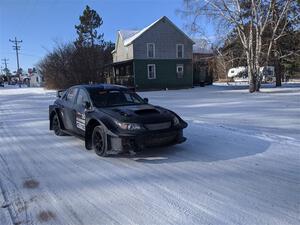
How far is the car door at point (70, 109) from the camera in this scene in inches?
325

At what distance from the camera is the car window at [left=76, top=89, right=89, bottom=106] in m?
7.75

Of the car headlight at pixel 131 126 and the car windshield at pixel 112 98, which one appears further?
the car windshield at pixel 112 98

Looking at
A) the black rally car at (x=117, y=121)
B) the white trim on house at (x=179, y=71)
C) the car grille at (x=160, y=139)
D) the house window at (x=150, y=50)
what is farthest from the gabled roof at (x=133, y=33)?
the car grille at (x=160, y=139)

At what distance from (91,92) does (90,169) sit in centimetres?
230

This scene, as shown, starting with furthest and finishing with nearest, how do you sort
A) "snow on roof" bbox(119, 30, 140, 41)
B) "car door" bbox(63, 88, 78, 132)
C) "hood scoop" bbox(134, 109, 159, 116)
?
"snow on roof" bbox(119, 30, 140, 41)
"car door" bbox(63, 88, 78, 132)
"hood scoop" bbox(134, 109, 159, 116)

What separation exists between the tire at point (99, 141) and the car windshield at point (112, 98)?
69 centimetres

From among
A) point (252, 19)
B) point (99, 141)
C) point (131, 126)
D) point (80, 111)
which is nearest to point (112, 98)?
point (80, 111)

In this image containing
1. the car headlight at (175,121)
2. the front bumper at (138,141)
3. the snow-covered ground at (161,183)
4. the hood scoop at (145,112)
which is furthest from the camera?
the car headlight at (175,121)

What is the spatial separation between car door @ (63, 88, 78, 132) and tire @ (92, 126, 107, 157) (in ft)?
4.53

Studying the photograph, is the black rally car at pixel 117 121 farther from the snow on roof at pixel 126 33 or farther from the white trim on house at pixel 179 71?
the snow on roof at pixel 126 33

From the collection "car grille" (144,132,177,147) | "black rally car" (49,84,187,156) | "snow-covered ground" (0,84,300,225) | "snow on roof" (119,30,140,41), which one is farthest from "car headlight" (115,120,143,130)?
"snow on roof" (119,30,140,41)

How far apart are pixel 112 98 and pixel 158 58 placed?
31.8 m

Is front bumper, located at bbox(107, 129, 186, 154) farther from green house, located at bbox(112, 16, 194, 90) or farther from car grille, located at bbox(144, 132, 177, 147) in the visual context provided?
green house, located at bbox(112, 16, 194, 90)

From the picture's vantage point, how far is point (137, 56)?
37.9 m
